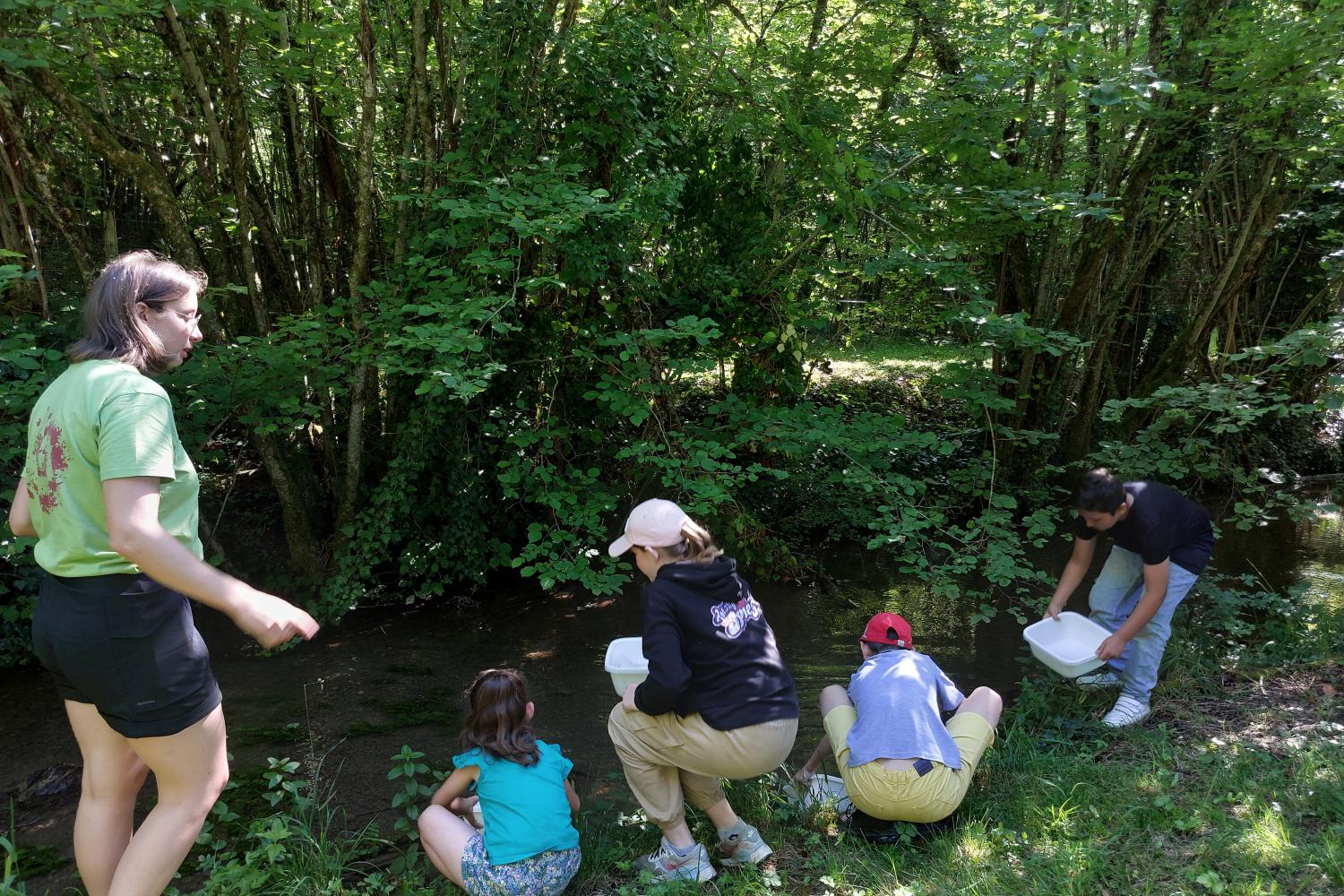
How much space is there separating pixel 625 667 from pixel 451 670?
8.72ft

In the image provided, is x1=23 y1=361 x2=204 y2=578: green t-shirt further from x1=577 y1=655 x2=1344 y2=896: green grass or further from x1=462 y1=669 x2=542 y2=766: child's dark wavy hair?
x1=577 y1=655 x2=1344 y2=896: green grass

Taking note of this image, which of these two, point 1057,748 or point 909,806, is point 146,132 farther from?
point 1057,748

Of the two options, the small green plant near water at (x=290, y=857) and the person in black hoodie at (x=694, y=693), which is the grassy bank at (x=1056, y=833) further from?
the person in black hoodie at (x=694, y=693)

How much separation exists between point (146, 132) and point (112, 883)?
5408mm

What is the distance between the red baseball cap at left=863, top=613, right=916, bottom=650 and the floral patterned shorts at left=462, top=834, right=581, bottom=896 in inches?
53.5

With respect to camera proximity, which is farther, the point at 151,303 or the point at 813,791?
the point at 813,791

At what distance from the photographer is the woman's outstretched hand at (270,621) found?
1744 millimetres

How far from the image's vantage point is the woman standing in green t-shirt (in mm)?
1783

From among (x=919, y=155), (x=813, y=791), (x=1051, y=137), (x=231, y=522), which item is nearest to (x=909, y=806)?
(x=813, y=791)

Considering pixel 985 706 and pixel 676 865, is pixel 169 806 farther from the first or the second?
pixel 985 706

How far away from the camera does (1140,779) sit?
3086 mm

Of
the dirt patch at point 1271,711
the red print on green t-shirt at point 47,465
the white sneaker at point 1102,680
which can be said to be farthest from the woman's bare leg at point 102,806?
the white sneaker at point 1102,680

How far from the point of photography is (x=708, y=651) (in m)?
2.63

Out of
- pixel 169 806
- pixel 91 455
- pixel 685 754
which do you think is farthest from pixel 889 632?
pixel 91 455
